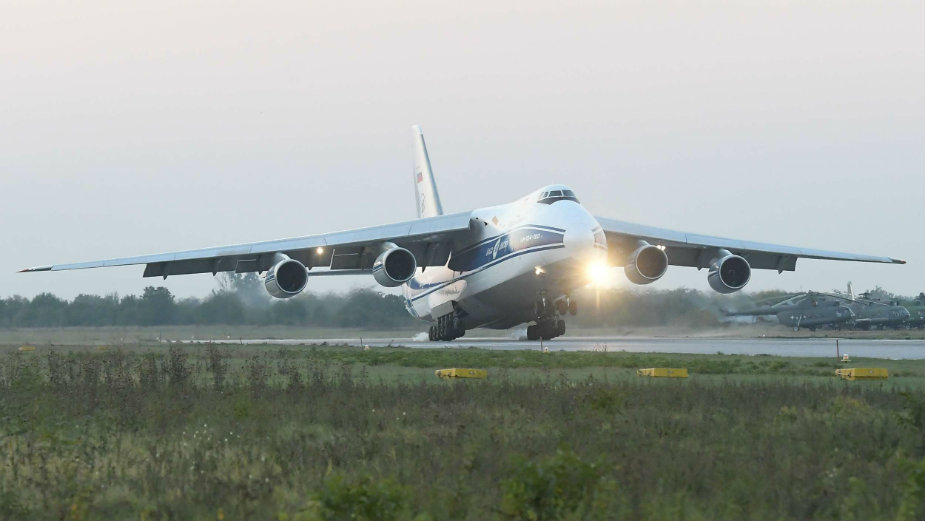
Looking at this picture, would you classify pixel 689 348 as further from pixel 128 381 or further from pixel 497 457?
pixel 497 457

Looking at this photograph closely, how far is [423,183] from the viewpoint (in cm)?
4472

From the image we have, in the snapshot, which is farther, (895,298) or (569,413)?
(895,298)

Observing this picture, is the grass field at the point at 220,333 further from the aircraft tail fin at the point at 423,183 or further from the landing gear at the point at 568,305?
the landing gear at the point at 568,305

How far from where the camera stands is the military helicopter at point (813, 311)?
158 feet

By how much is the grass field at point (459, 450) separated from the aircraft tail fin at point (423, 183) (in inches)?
1072

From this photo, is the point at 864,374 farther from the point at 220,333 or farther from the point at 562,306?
the point at 220,333

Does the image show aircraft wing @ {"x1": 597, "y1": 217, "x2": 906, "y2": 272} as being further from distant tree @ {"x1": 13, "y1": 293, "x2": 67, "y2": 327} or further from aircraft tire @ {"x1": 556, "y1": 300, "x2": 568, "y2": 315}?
distant tree @ {"x1": 13, "y1": 293, "x2": 67, "y2": 327}

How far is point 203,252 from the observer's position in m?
32.4

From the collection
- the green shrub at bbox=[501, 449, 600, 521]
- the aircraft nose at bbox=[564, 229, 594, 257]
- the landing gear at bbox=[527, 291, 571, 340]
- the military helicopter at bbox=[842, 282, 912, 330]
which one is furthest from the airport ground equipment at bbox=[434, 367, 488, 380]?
the military helicopter at bbox=[842, 282, 912, 330]

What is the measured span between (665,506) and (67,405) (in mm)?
8717

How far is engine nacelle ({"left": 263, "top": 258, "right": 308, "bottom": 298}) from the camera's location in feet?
102

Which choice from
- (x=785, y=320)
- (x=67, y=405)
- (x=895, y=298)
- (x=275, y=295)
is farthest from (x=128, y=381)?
(x=895, y=298)

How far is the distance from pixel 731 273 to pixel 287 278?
13.1 meters

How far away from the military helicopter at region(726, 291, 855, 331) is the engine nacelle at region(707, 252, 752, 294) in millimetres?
14725
